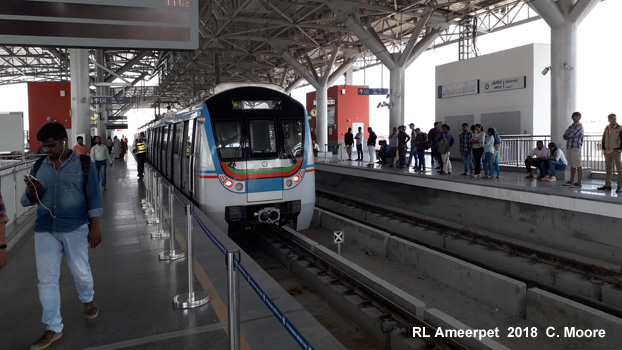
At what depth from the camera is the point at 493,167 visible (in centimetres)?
1425

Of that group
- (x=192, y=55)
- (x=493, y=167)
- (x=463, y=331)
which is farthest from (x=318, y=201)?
(x=192, y=55)

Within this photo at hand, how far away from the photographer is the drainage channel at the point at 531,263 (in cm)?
776

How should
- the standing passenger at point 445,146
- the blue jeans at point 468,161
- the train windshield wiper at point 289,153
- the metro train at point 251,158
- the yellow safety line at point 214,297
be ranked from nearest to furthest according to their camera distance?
the yellow safety line at point 214,297
the metro train at point 251,158
the train windshield wiper at point 289,153
the blue jeans at point 468,161
the standing passenger at point 445,146

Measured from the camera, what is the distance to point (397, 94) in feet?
67.5

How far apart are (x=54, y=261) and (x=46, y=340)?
2.13ft

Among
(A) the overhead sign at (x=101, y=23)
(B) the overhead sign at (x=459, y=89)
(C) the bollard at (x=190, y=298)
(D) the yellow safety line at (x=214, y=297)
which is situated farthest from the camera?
(B) the overhead sign at (x=459, y=89)

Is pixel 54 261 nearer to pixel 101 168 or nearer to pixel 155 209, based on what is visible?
pixel 155 209

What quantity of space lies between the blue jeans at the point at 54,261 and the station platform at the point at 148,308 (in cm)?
26

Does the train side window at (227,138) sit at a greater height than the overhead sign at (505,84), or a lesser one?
lesser

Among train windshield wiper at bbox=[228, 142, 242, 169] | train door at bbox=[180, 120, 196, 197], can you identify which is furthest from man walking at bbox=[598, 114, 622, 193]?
train door at bbox=[180, 120, 196, 197]

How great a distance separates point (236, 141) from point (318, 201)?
9.14m

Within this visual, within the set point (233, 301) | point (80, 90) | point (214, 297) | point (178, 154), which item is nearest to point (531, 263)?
point (214, 297)

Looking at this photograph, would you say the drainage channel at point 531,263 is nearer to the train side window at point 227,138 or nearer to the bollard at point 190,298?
the train side window at point 227,138

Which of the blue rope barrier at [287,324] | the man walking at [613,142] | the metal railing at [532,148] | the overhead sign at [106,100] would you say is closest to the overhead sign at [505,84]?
the metal railing at [532,148]
